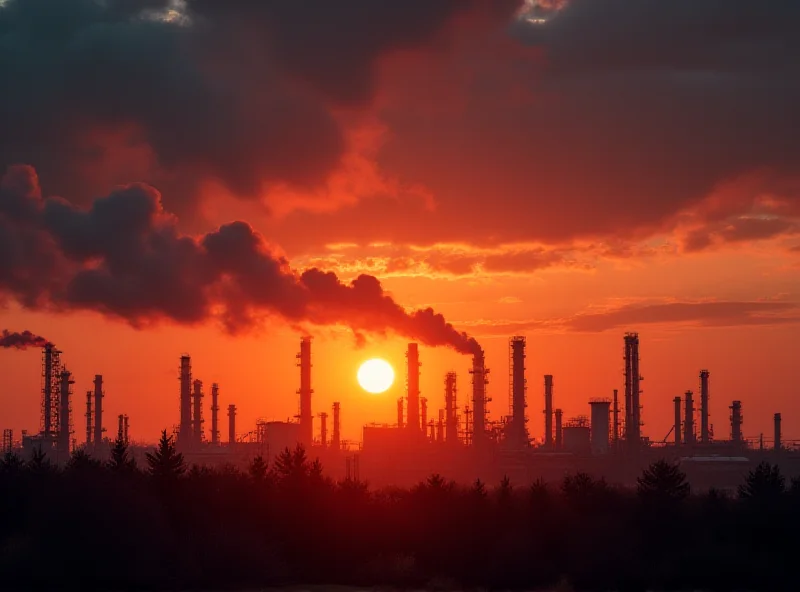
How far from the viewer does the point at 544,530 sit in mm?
41625

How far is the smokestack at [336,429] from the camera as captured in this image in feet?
514

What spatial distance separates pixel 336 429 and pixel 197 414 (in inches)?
1043

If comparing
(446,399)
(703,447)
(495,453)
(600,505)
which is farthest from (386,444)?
(600,505)

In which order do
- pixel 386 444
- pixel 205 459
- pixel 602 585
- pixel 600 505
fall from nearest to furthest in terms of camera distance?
pixel 602 585 < pixel 600 505 < pixel 205 459 < pixel 386 444

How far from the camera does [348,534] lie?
40562 millimetres

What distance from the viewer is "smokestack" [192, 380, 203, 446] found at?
13838cm

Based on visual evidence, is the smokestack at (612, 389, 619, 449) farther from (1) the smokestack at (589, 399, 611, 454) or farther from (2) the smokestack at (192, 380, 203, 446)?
(2) the smokestack at (192, 380, 203, 446)

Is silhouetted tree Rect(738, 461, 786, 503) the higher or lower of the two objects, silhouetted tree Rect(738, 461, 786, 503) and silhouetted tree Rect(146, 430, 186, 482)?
the lower

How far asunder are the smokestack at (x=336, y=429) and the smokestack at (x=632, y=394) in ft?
166

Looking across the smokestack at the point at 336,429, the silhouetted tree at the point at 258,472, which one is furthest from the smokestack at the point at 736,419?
the silhouetted tree at the point at 258,472

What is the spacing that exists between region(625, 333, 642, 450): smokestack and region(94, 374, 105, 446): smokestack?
69628 mm

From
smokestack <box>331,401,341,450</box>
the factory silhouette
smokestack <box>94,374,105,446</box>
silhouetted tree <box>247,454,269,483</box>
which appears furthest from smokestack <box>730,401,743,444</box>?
silhouetted tree <box>247,454,269,483</box>

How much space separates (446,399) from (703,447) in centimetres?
3432

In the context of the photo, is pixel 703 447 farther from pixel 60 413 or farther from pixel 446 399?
pixel 60 413
